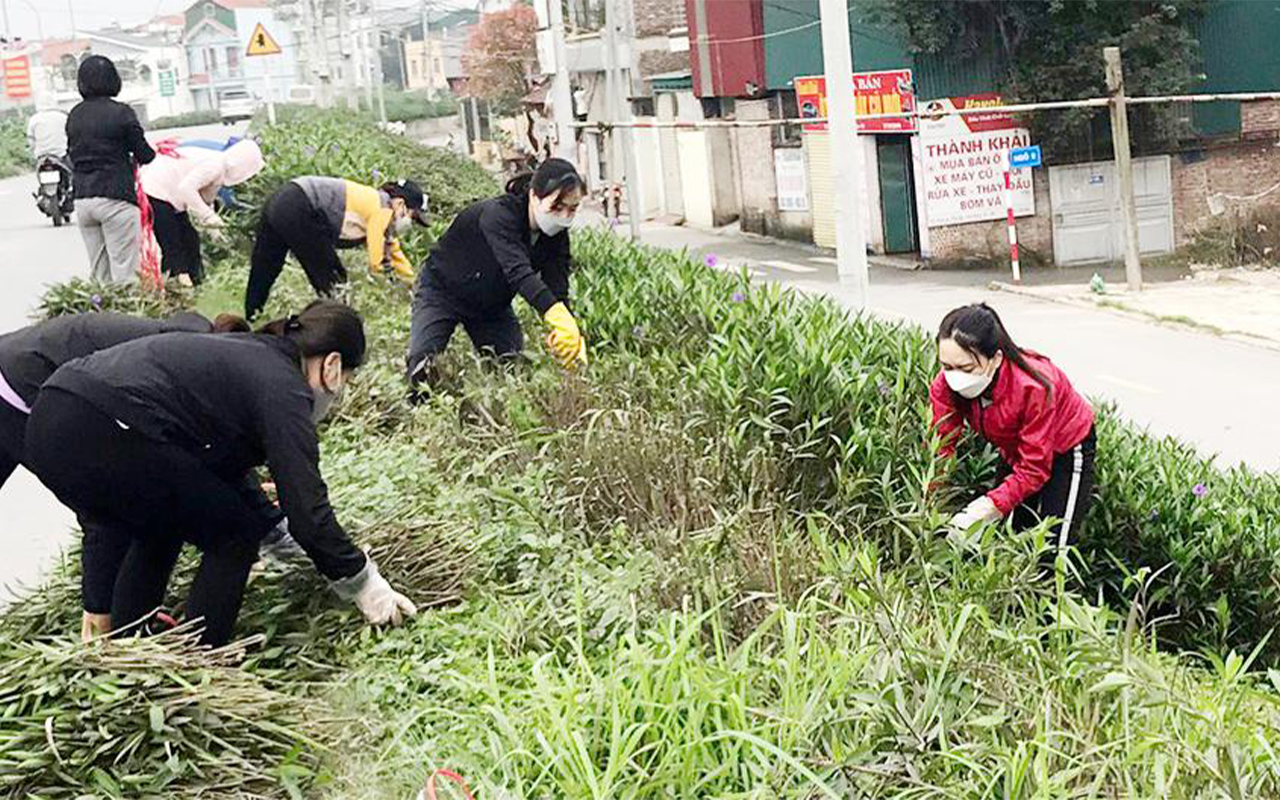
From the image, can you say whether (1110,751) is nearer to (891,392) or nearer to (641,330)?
(891,392)

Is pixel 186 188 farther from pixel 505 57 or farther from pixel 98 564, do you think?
pixel 505 57

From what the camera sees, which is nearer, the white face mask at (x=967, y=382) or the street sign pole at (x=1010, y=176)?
the white face mask at (x=967, y=382)

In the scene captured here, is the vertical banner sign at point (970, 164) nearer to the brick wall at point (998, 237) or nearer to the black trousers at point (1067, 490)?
the brick wall at point (998, 237)

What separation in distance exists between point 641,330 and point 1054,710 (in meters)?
4.43

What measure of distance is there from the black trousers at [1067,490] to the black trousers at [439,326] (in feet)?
8.99

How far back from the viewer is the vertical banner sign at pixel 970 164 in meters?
25.1

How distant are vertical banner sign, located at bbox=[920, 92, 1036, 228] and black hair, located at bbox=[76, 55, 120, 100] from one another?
16107mm

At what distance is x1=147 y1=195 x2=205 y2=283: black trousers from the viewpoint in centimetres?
1166

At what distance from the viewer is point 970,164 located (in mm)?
25406

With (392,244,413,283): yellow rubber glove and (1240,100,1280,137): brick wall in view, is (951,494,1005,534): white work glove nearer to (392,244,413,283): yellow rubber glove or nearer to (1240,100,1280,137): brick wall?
(392,244,413,283): yellow rubber glove

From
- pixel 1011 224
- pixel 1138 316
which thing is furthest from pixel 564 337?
pixel 1011 224

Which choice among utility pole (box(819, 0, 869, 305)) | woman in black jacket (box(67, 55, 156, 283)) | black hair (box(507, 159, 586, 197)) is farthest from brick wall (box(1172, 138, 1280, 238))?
black hair (box(507, 159, 586, 197))

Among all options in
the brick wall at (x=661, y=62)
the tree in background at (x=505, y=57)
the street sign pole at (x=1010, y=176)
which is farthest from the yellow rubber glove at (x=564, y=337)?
the tree in background at (x=505, y=57)

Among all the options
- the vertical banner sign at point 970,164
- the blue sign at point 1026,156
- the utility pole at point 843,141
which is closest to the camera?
the utility pole at point 843,141
